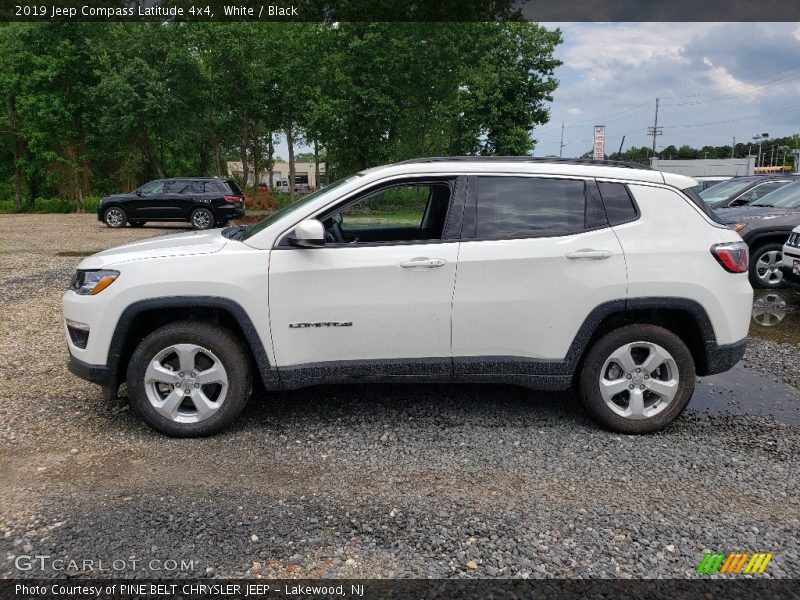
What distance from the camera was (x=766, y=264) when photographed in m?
9.30

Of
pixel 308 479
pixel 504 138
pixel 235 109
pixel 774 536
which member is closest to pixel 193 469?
pixel 308 479

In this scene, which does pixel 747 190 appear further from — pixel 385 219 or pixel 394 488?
pixel 394 488

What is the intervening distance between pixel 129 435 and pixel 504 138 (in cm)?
2586

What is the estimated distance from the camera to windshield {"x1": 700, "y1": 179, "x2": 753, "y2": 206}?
11.9 meters

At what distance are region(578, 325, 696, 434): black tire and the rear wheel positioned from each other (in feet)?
20.7

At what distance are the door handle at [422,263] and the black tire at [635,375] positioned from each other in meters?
1.20

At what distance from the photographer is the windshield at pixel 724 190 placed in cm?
1187

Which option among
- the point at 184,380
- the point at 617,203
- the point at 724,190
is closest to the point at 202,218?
the point at 724,190

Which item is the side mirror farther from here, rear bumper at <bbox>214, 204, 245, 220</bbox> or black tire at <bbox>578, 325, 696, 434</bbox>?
rear bumper at <bbox>214, 204, 245, 220</bbox>

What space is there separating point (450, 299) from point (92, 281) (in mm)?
2351

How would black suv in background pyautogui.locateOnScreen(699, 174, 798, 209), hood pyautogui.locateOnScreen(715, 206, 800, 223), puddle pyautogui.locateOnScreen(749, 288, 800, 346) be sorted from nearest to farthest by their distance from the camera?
puddle pyautogui.locateOnScreen(749, 288, 800, 346)
hood pyautogui.locateOnScreen(715, 206, 800, 223)
black suv in background pyautogui.locateOnScreen(699, 174, 798, 209)

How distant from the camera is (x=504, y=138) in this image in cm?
2772

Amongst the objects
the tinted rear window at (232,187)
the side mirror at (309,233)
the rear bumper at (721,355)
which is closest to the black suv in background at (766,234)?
the rear bumper at (721,355)

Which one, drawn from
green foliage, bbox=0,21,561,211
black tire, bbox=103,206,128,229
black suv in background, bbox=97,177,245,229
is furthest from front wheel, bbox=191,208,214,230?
green foliage, bbox=0,21,561,211
